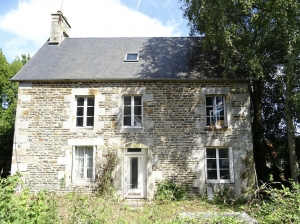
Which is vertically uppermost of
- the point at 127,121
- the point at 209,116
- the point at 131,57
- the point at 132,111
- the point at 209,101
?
the point at 131,57

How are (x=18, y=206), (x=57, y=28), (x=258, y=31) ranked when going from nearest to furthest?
1. (x=18, y=206)
2. (x=258, y=31)
3. (x=57, y=28)

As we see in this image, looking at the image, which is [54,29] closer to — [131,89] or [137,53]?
[137,53]

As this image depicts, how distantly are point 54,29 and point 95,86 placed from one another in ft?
15.9

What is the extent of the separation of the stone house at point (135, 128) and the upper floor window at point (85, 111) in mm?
42

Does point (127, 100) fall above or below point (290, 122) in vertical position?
above

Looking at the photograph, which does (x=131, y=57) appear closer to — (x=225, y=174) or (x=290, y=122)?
(x=225, y=174)

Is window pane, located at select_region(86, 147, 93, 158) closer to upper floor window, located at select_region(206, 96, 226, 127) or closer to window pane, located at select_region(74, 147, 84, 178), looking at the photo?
window pane, located at select_region(74, 147, 84, 178)

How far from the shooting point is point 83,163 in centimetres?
1095

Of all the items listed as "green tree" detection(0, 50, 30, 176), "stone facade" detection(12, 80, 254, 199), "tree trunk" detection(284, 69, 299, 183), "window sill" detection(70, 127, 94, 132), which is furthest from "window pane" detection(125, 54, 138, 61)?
"green tree" detection(0, 50, 30, 176)

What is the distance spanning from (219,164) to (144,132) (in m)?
3.25

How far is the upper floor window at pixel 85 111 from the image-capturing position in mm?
11234

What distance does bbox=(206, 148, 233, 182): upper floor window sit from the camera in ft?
35.0

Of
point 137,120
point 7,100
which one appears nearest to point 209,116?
point 137,120

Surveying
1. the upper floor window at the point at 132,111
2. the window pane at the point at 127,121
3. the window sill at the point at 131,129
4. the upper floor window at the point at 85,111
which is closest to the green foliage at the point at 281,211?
the window sill at the point at 131,129
